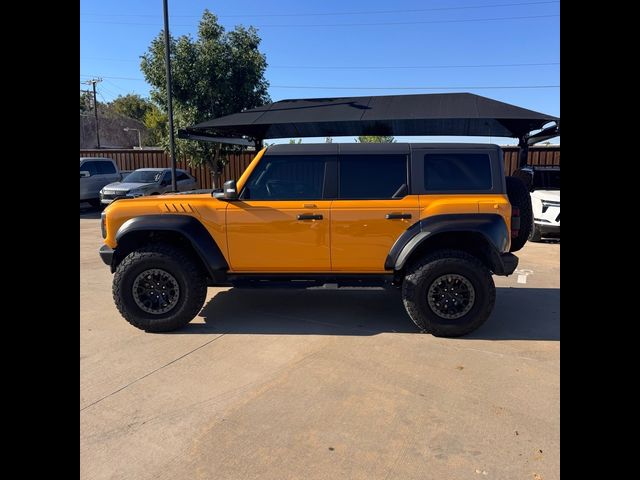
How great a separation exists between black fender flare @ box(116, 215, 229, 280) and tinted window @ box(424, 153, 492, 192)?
223cm

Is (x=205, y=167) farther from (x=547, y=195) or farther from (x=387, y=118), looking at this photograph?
(x=387, y=118)

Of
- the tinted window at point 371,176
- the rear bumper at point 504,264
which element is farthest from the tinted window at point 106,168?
the rear bumper at point 504,264

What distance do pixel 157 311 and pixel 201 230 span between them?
3.06ft

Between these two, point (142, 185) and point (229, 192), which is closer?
point (229, 192)

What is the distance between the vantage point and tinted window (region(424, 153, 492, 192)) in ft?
14.5

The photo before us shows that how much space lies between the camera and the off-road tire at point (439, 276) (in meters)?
4.27

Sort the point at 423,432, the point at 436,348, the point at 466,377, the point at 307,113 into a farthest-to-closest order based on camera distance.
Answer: the point at 307,113 → the point at 436,348 → the point at 466,377 → the point at 423,432

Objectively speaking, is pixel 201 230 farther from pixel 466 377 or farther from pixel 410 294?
pixel 466 377

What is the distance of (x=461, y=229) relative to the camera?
423 centimetres

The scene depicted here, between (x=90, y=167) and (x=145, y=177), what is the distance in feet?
8.38

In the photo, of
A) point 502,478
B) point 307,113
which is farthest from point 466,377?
point 307,113

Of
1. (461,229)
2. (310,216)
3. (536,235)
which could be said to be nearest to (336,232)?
(310,216)
